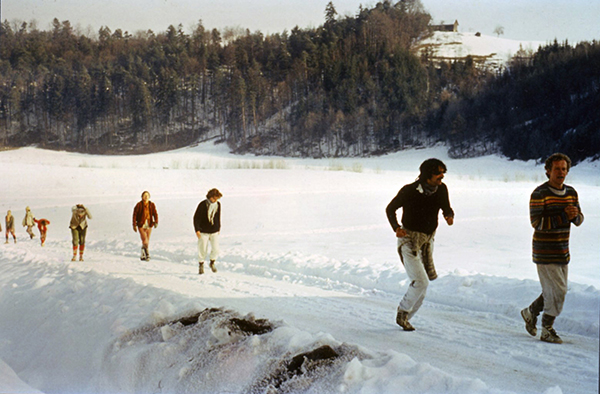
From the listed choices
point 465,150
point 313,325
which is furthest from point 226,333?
point 465,150

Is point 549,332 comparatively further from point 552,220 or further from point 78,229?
point 78,229

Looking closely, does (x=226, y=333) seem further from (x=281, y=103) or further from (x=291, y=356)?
(x=281, y=103)

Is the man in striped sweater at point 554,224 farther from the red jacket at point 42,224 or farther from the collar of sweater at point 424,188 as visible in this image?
the red jacket at point 42,224

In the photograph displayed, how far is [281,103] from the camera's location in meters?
69.2

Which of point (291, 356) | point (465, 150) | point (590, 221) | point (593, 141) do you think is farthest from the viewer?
point (465, 150)

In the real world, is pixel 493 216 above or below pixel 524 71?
below

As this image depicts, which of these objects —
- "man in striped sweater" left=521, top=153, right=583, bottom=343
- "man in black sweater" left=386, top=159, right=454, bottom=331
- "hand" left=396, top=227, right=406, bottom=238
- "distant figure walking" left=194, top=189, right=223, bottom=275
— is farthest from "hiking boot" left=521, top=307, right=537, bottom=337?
"distant figure walking" left=194, top=189, right=223, bottom=275

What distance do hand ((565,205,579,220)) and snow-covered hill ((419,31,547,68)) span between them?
207ft

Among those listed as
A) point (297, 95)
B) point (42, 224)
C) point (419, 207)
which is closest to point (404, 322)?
point (419, 207)

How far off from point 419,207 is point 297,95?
214 feet

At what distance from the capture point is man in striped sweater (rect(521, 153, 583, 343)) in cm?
486

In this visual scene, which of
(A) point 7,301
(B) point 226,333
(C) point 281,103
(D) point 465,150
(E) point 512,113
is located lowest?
(A) point 7,301

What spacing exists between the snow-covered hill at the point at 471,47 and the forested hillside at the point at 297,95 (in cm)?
260

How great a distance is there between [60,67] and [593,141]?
1888 inches
